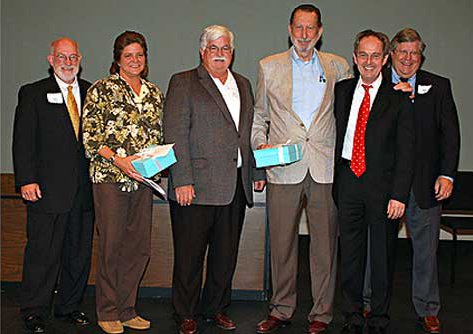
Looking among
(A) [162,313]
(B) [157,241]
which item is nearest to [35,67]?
(B) [157,241]

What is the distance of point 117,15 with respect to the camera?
24.4 feet

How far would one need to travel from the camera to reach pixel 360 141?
3.79 meters

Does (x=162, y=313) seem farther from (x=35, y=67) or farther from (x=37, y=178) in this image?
(x=35, y=67)

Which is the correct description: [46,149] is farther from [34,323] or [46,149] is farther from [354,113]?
[354,113]

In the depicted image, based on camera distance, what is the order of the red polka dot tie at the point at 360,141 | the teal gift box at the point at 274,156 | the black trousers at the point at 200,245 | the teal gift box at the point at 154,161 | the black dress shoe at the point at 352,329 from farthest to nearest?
the black dress shoe at the point at 352,329 → the black trousers at the point at 200,245 → the red polka dot tie at the point at 360,141 → the teal gift box at the point at 274,156 → the teal gift box at the point at 154,161

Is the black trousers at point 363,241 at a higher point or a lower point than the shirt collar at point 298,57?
lower

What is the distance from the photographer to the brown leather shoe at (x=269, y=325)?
4.07m

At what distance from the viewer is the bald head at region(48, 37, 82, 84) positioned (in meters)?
4.01

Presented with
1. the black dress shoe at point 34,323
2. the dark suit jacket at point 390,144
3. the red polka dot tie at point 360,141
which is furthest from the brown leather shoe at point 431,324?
the black dress shoe at point 34,323

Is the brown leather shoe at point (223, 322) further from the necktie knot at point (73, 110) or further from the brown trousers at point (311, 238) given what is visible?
the necktie knot at point (73, 110)

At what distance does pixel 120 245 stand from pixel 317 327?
4.30ft

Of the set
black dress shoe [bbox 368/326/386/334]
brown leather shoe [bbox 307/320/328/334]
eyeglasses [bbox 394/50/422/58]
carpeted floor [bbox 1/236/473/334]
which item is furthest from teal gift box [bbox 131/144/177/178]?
black dress shoe [bbox 368/326/386/334]

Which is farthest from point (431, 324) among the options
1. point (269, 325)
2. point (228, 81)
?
point (228, 81)

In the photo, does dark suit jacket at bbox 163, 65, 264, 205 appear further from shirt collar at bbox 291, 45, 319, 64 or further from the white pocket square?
the white pocket square
